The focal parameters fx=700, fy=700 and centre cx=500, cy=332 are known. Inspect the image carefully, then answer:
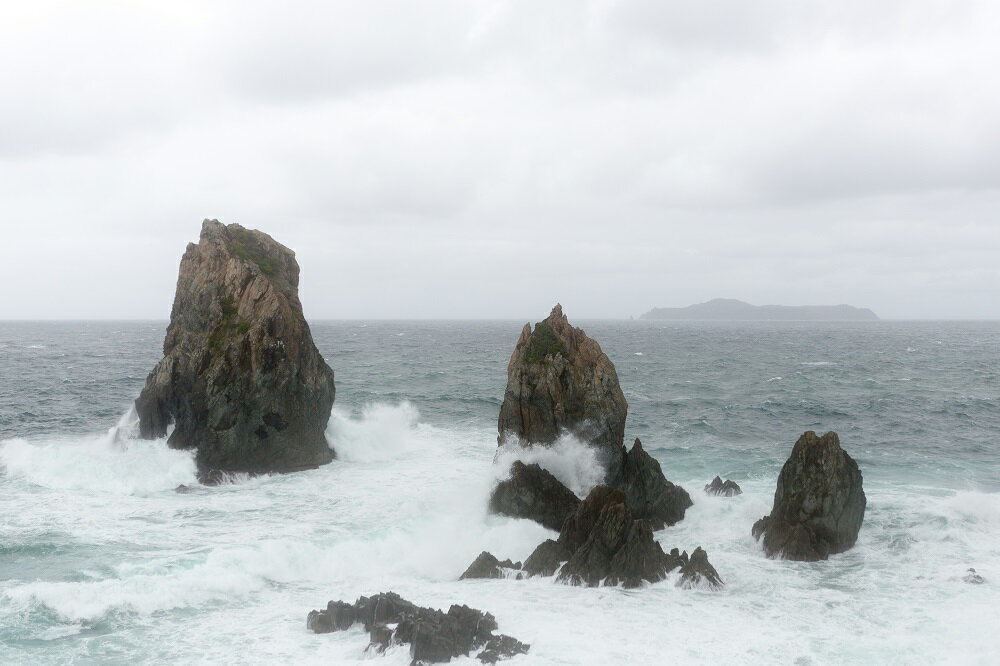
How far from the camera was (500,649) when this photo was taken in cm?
1883

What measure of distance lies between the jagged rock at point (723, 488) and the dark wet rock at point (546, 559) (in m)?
11.6

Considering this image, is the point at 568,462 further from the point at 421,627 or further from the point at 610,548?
the point at 421,627

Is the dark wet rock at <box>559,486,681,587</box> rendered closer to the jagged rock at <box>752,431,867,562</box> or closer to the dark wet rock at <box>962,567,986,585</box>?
the jagged rock at <box>752,431,867,562</box>

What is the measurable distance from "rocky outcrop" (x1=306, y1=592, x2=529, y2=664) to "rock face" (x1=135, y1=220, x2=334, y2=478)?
17568 millimetres

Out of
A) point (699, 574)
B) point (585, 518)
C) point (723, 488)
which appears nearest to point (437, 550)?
point (585, 518)

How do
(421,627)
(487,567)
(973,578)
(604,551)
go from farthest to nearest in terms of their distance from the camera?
(487,567), (604,551), (973,578), (421,627)

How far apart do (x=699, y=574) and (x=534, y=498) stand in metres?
7.85

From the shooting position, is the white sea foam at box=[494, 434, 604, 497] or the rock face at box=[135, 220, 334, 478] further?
the rock face at box=[135, 220, 334, 478]

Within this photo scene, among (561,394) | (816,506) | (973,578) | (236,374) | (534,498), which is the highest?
(236,374)

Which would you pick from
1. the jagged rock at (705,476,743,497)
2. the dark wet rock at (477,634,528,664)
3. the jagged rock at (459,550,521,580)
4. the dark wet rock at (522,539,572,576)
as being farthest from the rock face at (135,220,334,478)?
the dark wet rock at (477,634,528,664)

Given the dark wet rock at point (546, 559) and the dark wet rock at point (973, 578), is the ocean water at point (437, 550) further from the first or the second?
the dark wet rock at point (546, 559)

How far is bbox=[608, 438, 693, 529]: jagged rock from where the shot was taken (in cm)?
3005


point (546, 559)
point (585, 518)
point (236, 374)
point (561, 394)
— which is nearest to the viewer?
point (546, 559)

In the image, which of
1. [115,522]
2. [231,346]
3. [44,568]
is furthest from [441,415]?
[44,568]
